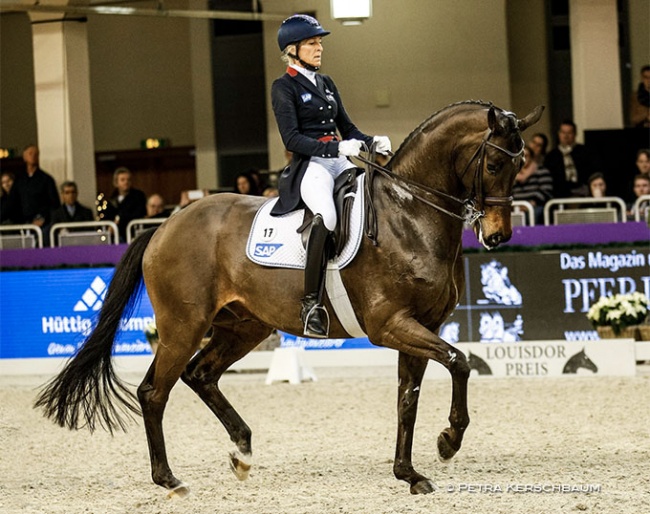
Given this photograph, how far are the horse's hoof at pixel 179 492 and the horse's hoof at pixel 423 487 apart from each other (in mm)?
1001

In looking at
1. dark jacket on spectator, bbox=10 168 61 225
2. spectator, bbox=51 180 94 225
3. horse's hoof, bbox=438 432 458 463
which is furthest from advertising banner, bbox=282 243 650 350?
dark jacket on spectator, bbox=10 168 61 225

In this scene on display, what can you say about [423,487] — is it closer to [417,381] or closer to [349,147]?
[417,381]

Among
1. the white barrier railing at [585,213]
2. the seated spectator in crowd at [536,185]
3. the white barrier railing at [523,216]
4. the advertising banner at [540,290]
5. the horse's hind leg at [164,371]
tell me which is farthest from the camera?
the seated spectator in crowd at [536,185]

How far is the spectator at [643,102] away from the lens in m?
11.8

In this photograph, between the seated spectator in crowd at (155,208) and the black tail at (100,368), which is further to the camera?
the seated spectator in crowd at (155,208)

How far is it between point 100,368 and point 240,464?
0.84 m

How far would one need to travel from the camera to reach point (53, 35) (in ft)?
46.8

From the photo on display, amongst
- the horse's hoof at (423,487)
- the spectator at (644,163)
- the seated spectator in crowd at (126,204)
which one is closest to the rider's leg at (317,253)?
the horse's hoof at (423,487)

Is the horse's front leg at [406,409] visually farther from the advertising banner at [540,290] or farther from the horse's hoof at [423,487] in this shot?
the advertising banner at [540,290]

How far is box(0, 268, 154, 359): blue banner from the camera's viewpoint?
1045cm

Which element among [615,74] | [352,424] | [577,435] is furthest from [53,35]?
[577,435]

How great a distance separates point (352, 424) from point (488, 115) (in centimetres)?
285

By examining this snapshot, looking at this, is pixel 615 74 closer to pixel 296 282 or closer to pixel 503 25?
pixel 503 25

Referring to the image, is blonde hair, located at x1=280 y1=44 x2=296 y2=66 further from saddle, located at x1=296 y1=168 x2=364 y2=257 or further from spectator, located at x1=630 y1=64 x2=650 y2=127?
spectator, located at x1=630 y1=64 x2=650 y2=127
